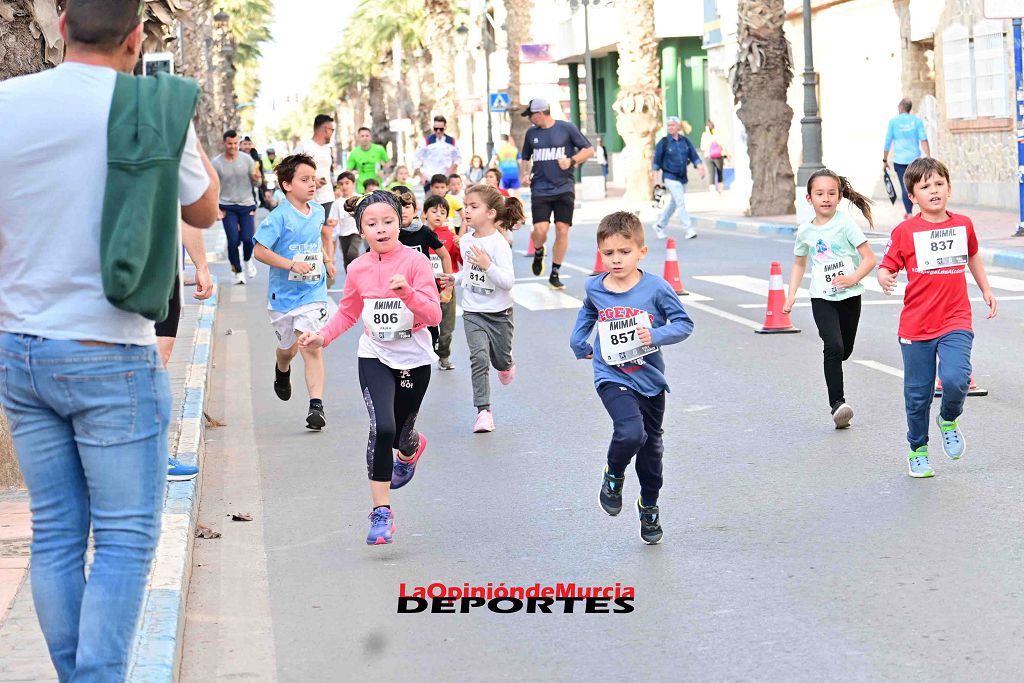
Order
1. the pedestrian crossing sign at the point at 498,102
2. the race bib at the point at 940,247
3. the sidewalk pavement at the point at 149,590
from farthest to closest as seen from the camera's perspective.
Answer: the pedestrian crossing sign at the point at 498,102, the race bib at the point at 940,247, the sidewalk pavement at the point at 149,590

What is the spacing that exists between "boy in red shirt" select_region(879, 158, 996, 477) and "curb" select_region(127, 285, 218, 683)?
11.2ft

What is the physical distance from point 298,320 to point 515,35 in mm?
42182

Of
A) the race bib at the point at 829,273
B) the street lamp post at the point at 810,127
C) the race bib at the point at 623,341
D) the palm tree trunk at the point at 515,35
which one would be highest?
the palm tree trunk at the point at 515,35

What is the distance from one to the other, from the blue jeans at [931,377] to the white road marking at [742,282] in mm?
8427

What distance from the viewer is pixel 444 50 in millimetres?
60844

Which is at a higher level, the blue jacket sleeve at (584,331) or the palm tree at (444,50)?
the palm tree at (444,50)

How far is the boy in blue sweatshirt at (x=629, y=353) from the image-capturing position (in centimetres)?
639

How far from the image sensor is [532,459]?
28.0ft

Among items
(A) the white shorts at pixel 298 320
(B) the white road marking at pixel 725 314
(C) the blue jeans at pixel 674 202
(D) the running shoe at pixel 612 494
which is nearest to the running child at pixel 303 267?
(A) the white shorts at pixel 298 320

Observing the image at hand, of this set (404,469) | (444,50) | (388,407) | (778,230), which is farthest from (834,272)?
(444,50)

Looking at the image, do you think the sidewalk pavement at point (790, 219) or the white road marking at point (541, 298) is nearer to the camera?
the white road marking at point (541, 298)

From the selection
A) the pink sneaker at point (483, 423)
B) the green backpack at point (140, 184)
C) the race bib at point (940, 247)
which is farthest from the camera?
Answer: the pink sneaker at point (483, 423)

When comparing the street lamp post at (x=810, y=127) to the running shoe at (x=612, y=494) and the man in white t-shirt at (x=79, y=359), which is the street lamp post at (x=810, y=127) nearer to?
the running shoe at (x=612, y=494)

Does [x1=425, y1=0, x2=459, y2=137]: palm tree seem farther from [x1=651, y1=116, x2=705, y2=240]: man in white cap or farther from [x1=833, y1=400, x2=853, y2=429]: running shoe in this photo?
[x1=833, y1=400, x2=853, y2=429]: running shoe
